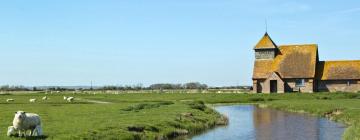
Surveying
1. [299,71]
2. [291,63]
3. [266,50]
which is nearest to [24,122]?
[299,71]

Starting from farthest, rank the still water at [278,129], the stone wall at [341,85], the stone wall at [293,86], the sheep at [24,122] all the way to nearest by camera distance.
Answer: the stone wall at [293,86] < the stone wall at [341,85] < the still water at [278,129] < the sheep at [24,122]

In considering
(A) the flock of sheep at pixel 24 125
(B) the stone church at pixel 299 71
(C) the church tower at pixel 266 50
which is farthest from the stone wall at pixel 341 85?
(A) the flock of sheep at pixel 24 125

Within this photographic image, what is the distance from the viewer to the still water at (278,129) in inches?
1417

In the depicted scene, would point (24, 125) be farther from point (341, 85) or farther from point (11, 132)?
point (341, 85)

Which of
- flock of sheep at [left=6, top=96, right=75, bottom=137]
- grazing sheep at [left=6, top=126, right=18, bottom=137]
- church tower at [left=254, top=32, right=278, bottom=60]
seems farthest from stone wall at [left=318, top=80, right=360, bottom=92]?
grazing sheep at [left=6, top=126, right=18, bottom=137]

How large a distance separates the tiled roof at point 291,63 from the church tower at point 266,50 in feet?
2.72

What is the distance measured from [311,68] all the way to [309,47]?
5.26 m

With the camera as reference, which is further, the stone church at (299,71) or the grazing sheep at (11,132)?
the stone church at (299,71)

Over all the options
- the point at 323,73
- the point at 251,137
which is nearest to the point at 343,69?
the point at 323,73

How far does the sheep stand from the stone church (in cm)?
7049

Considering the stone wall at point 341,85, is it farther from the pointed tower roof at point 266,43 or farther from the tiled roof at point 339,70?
the pointed tower roof at point 266,43

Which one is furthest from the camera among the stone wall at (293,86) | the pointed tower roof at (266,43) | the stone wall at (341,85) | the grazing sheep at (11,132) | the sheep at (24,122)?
the pointed tower roof at (266,43)

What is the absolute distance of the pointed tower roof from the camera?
99.2m

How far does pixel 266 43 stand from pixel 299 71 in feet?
28.4
